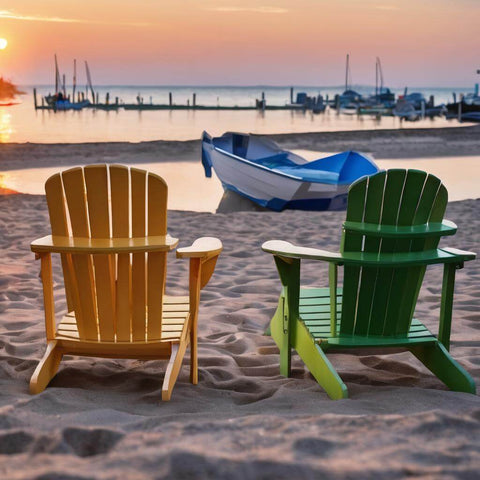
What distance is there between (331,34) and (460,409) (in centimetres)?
5429

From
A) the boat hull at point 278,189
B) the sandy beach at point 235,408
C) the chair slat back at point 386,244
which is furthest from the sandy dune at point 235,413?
the boat hull at point 278,189

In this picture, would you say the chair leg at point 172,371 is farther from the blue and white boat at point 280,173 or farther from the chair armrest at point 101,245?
the blue and white boat at point 280,173

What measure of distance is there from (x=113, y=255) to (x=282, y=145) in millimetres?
19148

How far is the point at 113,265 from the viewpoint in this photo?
2943 mm

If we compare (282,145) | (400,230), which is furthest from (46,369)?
(282,145)

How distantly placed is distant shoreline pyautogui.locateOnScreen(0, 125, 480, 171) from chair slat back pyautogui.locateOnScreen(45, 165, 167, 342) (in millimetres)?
12033

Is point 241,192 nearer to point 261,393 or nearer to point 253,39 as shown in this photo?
point 261,393

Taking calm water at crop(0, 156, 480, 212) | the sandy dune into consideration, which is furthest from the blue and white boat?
the sandy dune

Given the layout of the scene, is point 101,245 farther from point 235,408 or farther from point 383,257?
point 383,257

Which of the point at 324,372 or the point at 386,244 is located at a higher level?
the point at 386,244

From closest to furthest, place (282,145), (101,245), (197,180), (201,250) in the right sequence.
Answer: (101,245)
(201,250)
(197,180)
(282,145)

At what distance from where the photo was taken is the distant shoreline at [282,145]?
16531 millimetres

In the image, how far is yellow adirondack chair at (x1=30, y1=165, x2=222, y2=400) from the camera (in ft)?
9.48

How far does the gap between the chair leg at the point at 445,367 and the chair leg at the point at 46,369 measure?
166 cm
